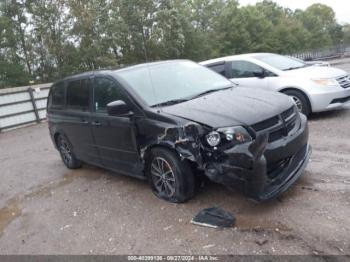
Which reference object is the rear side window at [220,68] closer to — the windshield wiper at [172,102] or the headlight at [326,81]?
the headlight at [326,81]

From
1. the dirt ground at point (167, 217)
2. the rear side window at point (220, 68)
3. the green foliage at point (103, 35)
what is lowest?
the dirt ground at point (167, 217)

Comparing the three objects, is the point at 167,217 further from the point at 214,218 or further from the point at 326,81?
the point at 326,81

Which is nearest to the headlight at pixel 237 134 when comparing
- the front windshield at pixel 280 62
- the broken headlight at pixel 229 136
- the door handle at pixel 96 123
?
the broken headlight at pixel 229 136

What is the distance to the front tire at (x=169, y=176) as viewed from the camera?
402 cm

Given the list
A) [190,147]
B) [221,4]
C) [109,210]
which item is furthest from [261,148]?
[221,4]

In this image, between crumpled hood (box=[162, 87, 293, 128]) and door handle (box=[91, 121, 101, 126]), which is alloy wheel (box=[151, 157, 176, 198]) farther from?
door handle (box=[91, 121, 101, 126])

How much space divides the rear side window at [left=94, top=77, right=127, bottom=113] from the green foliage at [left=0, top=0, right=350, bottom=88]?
17928mm

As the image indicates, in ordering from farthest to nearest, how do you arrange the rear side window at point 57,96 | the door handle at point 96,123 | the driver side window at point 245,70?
1. the driver side window at point 245,70
2. the rear side window at point 57,96
3. the door handle at point 96,123

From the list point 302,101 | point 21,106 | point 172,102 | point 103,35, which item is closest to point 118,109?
point 172,102

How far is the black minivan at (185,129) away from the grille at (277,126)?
0.4 inches

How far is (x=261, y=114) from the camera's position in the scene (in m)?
3.80

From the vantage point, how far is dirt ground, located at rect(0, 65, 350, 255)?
3.37 metres

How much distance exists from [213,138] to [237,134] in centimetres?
24

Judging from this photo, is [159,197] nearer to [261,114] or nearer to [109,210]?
[109,210]
